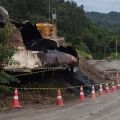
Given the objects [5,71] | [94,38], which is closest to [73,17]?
[94,38]

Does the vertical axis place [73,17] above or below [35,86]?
above

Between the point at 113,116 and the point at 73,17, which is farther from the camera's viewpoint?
the point at 73,17

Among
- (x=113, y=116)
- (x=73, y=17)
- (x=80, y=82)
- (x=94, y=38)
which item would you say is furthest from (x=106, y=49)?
(x=113, y=116)

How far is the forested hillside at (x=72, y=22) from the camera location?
362ft

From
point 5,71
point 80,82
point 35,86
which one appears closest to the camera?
point 5,71

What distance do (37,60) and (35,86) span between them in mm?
2880

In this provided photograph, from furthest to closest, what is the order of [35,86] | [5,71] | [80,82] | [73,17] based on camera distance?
[73,17] < [80,82] < [35,86] < [5,71]

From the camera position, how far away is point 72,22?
136 m

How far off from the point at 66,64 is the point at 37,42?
2.06 metres

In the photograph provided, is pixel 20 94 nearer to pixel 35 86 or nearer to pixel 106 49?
pixel 35 86

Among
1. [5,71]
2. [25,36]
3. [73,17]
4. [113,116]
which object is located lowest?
[113,116]

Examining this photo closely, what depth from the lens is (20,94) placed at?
24.2 metres

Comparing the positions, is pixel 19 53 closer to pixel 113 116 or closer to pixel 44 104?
pixel 44 104

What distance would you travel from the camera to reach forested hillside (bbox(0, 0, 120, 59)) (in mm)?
110188
